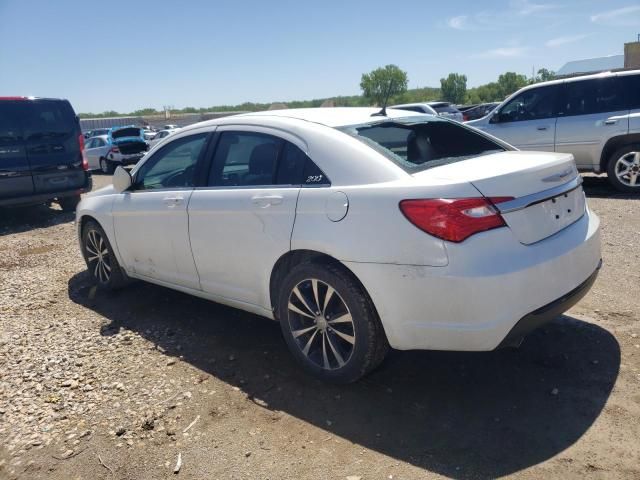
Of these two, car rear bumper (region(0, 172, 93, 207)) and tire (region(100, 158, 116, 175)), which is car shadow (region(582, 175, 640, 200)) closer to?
car rear bumper (region(0, 172, 93, 207))

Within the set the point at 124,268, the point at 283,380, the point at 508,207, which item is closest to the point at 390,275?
the point at 508,207

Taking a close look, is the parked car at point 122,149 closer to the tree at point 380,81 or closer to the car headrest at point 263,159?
the car headrest at point 263,159

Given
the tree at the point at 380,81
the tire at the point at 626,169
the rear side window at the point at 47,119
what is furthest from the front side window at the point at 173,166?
the tree at the point at 380,81

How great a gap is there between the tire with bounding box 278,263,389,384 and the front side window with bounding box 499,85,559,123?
24.9 ft

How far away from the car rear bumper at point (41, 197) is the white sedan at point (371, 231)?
615 centimetres

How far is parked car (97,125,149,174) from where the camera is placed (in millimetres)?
19828

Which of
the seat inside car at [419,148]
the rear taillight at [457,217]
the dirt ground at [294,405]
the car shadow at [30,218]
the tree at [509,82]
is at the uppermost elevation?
the tree at [509,82]

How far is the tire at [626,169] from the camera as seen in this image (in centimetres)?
834

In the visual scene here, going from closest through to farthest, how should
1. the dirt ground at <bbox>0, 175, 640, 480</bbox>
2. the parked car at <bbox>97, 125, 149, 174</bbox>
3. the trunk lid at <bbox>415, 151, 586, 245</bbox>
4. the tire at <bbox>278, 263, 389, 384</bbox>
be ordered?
the dirt ground at <bbox>0, 175, 640, 480</bbox>, the trunk lid at <bbox>415, 151, 586, 245</bbox>, the tire at <bbox>278, 263, 389, 384</bbox>, the parked car at <bbox>97, 125, 149, 174</bbox>

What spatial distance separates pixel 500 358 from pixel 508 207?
4.01ft

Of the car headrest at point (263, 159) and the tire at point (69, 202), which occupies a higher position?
the car headrest at point (263, 159)

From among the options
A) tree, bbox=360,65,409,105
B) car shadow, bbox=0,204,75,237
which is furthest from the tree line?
car shadow, bbox=0,204,75,237

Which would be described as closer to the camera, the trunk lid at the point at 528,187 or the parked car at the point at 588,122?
the trunk lid at the point at 528,187

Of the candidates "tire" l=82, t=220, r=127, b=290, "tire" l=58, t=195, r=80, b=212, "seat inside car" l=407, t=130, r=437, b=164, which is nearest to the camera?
"seat inside car" l=407, t=130, r=437, b=164
